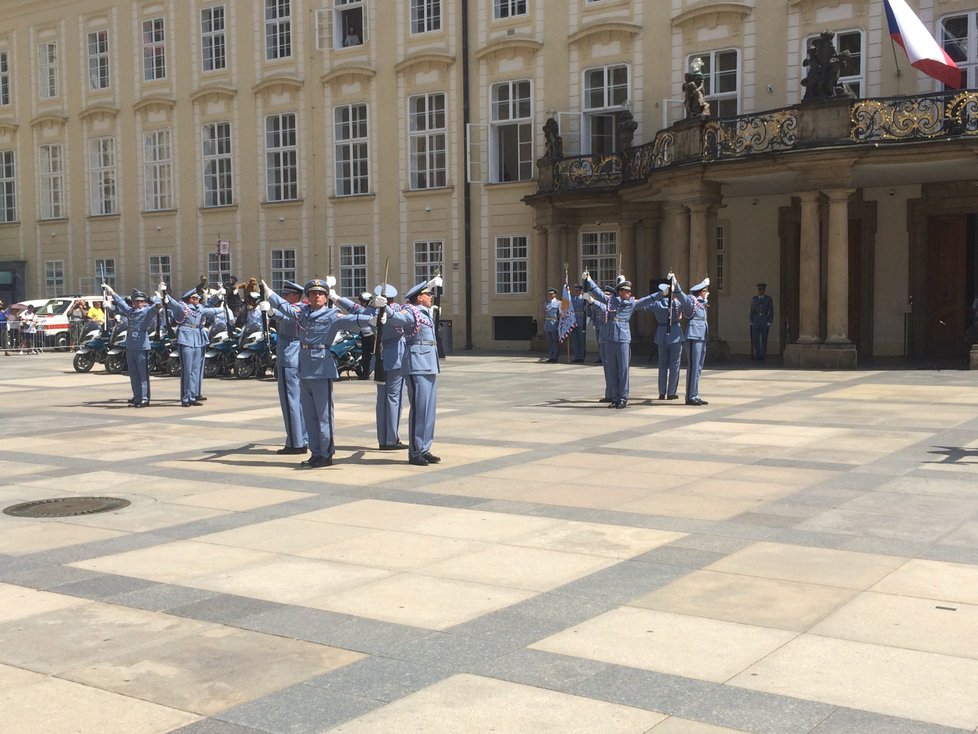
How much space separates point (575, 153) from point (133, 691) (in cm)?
2834

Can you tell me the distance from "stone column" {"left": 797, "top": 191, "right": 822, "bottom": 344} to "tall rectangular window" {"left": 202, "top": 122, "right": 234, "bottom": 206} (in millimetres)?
22029

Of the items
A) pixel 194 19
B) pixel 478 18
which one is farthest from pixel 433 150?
pixel 194 19

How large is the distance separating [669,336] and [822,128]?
26.0ft

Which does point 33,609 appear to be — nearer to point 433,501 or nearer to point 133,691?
point 133,691

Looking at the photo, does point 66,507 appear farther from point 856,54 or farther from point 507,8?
point 507,8

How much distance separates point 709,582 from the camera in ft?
23.2

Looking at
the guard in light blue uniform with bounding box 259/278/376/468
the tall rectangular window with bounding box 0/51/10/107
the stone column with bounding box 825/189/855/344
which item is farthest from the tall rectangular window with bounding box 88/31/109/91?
the guard in light blue uniform with bounding box 259/278/376/468

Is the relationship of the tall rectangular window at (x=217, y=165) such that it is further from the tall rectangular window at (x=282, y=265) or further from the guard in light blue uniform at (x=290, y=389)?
the guard in light blue uniform at (x=290, y=389)

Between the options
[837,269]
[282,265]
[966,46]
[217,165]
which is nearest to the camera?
[837,269]

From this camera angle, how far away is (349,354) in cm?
2356

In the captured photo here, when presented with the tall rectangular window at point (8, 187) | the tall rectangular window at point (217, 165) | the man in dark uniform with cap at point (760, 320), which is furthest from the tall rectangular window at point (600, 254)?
the tall rectangular window at point (8, 187)

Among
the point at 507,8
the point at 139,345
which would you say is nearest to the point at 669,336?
the point at 139,345

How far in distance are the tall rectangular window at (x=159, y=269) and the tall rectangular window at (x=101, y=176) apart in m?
2.76

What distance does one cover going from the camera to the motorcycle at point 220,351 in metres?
24.8
